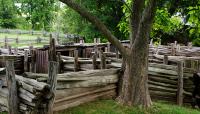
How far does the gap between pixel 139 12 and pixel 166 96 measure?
3738mm

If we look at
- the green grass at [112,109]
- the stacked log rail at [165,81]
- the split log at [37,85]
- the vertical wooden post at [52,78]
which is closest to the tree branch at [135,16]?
the green grass at [112,109]

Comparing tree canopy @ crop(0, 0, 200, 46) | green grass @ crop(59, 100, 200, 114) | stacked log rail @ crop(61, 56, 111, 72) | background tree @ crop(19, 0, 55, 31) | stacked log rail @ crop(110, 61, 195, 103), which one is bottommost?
green grass @ crop(59, 100, 200, 114)

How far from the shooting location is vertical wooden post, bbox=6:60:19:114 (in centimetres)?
897

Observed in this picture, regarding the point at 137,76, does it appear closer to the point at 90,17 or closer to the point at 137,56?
the point at 137,56

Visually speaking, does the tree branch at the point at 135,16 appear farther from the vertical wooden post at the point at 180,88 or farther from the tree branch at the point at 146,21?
the vertical wooden post at the point at 180,88

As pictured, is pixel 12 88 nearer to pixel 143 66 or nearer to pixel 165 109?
pixel 143 66

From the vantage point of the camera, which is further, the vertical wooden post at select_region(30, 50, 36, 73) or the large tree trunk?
the vertical wooden post at select_region(30, 50, 36, 73)

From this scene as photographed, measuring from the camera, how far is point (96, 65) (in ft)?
42.1

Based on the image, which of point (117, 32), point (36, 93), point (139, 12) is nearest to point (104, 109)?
point (36, 93)

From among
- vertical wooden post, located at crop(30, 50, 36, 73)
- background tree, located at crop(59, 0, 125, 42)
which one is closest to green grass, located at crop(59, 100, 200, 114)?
vertical wooden post, located at crop(30, 50, 36, 73)

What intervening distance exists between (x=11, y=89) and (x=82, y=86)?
2.23 metres

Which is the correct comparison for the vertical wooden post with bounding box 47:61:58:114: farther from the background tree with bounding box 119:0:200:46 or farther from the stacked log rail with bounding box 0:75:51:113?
the background tree with bounding box 119:0:200:46

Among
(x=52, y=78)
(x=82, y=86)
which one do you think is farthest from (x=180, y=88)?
(x=52, y=78)

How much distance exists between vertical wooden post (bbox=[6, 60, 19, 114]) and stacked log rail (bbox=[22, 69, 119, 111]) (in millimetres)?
515
